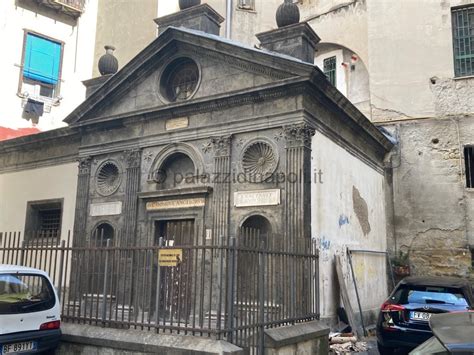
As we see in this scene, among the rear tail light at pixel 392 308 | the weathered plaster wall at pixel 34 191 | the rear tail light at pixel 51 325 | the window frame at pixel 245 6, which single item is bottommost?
the rear tail light at pixel 51 325

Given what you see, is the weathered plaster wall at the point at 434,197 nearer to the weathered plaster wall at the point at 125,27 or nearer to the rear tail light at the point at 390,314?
the rear tail light at the point at 390,314

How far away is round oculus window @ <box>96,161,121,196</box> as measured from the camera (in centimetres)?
1390

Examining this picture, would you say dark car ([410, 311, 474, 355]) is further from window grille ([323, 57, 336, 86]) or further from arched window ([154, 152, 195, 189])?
window grille ([323, 57, 336, 86])

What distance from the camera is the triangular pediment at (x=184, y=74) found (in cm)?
1141

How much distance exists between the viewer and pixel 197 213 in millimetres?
11977

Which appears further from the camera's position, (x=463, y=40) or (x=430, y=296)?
(x=463, y=40)

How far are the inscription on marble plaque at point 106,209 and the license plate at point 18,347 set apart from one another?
629 cm

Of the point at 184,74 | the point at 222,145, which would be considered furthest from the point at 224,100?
the point at 184,74

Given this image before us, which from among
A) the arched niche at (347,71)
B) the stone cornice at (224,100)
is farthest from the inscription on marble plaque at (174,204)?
the arched niche at (347,71)

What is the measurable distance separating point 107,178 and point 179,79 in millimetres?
3596

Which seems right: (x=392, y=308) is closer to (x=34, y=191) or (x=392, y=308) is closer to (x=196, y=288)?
(x=196, y=288)

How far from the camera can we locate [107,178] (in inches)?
562

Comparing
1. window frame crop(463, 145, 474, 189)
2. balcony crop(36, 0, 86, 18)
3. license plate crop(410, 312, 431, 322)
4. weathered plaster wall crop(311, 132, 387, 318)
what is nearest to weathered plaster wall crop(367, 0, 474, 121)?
window frame crop(463, 145, 474, 189)

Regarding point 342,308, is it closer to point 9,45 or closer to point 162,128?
point 162,128
